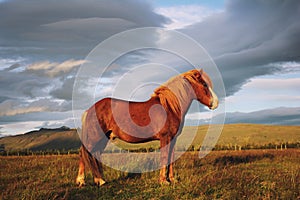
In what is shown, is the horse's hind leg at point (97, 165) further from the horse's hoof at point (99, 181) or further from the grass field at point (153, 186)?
the grass field at point (153, 186)

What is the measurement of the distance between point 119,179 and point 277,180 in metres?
4.59

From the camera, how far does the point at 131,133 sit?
8.33m

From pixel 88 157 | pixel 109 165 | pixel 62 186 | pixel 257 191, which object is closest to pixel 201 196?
pixel 257 191


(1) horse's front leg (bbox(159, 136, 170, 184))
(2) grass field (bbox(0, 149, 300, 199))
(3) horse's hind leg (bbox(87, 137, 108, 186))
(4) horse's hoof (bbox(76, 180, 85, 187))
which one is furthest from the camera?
(3) horse's hind leg (bbox(87, 137, 108, 186))

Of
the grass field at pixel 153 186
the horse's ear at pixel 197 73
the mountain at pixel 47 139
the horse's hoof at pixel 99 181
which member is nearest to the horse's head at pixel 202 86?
the horse's ear at pixel 197 73

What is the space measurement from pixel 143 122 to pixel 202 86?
2.03 meters

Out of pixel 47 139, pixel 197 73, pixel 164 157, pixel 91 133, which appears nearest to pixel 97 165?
pixel 91 133

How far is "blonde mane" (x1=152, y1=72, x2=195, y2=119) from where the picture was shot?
8.40m

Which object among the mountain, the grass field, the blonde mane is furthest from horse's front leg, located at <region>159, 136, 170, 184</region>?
the mountain

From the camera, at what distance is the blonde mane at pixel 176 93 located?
27.6 ft

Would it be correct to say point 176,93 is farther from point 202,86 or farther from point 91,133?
point 91,133

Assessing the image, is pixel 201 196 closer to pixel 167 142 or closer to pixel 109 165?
pixel 167 142

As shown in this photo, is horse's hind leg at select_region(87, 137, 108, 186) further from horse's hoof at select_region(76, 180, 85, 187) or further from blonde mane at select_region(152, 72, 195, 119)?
blonde mane at select_region(152, 72, 195, 119)

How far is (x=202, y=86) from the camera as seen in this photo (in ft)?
28.7
